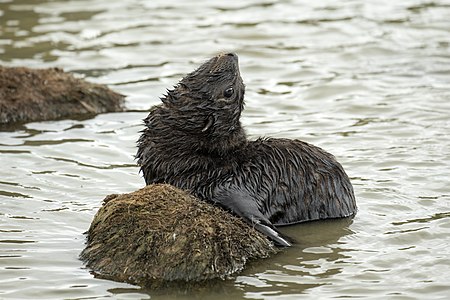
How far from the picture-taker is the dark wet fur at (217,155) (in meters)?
8.88

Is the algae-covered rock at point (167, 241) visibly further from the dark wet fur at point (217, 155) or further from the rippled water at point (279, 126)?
the dark wet fur at point (217, 155)

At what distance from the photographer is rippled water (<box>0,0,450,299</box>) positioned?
798cm

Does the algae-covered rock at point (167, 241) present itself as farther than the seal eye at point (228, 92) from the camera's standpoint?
No

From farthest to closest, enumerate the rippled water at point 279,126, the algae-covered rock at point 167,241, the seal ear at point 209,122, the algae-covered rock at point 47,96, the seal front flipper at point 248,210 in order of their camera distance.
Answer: the algae-covered rock at point 47,96, the seal ear at point 209,122, the seal front flipper at point 248,210, the rippled water at point 279,126, the algae-covered rock at point 167,241

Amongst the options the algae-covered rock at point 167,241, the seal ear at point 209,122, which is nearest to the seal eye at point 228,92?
the seal ear at point 209,122

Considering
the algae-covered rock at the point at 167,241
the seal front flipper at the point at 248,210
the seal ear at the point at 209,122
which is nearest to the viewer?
the algae-covered rock at the point at 167,241

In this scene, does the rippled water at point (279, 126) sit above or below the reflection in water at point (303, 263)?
above

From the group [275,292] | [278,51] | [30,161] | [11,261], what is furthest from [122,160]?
[278,51]

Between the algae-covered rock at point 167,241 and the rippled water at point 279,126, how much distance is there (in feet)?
0.49

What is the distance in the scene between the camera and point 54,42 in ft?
53.0

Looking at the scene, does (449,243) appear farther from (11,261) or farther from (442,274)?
(11,261)

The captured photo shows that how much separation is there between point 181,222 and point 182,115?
4.48ft

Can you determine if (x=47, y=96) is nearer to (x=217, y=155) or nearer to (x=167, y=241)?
(x=217, y=155)

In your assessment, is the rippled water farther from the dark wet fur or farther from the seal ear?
the seal ear
